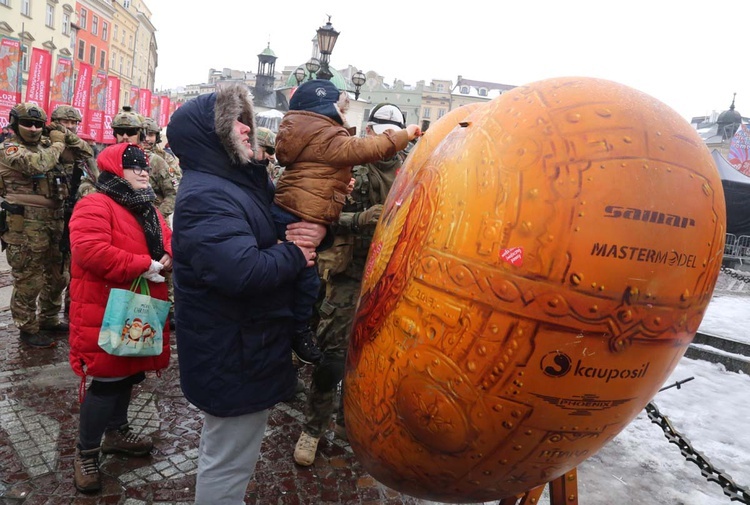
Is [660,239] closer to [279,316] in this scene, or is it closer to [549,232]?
[549,232]

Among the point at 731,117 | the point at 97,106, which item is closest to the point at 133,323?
the point at 97,106

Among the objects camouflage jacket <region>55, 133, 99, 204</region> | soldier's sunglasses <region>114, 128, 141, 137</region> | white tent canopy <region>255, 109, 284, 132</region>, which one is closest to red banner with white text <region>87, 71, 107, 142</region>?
white tent canopy <region>255, 109, 284, 132</region>

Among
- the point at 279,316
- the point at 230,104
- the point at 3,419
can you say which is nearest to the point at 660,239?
the point at 279,316

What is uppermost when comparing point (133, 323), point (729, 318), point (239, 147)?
point (239, 147)

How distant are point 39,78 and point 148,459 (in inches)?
656

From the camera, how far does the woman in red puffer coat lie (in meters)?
2.94

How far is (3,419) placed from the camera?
12.3 ft

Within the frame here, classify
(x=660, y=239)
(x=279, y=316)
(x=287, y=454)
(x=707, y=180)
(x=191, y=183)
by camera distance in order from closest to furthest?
1. (x=660, y=239)
2. (x=707, y=180)
3. (x=191, y=183)
4. (x=279, y=316)
5. (x=287, y=454)

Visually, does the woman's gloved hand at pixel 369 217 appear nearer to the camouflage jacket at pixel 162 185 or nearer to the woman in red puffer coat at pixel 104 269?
the woman in red puffer coat at pixel 104 269

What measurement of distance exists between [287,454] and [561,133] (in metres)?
2.94

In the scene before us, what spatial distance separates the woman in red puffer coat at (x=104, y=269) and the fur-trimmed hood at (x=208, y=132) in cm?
102

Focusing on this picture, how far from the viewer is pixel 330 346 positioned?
11.3 ft

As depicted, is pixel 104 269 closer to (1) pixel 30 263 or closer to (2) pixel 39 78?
(1) pixel 30 263

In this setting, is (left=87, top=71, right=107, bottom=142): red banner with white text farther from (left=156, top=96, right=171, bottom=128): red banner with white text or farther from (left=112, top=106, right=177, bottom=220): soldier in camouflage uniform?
(left=112, top=106, right=177, bottom=220): soldier in camouflage uniform
